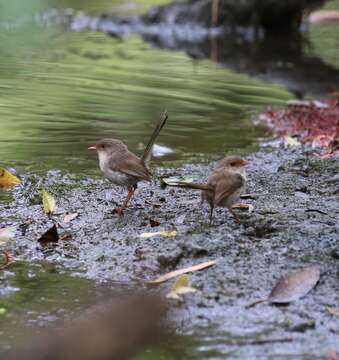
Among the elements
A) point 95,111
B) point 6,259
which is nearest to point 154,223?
point 6,259

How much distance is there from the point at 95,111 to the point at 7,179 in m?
3.31

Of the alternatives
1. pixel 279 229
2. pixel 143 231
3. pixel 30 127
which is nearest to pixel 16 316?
pixel 143 231

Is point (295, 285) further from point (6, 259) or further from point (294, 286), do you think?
point (6, 259)

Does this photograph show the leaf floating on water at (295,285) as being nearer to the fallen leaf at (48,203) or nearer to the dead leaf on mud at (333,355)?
the dead leaf on mud at (333,355)

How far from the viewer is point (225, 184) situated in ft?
14.7

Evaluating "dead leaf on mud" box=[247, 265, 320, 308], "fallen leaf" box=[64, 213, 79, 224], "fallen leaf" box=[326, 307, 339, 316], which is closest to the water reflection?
"fallen leaf" box=[64, 213, 79, 224]

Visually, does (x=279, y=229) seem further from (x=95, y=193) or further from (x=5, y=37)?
(x=5, y=37)

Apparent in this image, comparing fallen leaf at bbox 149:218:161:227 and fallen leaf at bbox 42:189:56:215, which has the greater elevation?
fallen leaf at bbox 149:218:161:227

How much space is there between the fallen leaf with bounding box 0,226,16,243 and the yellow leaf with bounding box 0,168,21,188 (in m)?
1.07

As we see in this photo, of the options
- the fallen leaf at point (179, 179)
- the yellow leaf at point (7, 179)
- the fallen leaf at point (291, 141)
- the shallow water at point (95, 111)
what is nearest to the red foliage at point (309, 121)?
the fallen leaf at point (291, 141)

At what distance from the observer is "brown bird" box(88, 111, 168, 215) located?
4.98 meters

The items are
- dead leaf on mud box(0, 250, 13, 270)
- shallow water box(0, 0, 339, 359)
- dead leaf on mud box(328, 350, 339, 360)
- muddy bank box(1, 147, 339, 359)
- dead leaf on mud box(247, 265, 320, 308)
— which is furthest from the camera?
dead leaf on mud box(0, 250, 13, 270)

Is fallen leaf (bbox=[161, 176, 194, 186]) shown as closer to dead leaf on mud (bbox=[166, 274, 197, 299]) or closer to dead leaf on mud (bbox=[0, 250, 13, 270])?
dead leaf on mud (bbox=[0, 250, 13, 270])

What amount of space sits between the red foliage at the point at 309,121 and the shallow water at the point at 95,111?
1.03 ft
